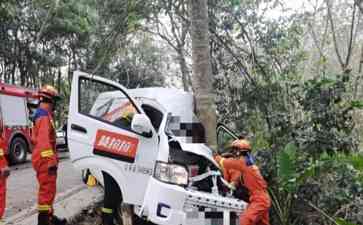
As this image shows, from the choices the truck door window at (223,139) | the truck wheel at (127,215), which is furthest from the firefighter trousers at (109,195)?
the truck door window at (223,139)

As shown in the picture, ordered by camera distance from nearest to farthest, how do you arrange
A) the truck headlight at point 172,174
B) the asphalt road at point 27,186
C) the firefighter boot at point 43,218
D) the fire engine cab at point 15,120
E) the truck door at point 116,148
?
1. the truck headlight at point 172,174
2. the truck door at point 116,148
3. the firefighter boot at point 43,218
4. the asphalt road at point 27,186
5. the fire engine cab at point 15,120

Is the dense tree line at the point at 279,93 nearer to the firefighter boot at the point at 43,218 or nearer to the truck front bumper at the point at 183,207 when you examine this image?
the truck front bumper at the point at 183,207

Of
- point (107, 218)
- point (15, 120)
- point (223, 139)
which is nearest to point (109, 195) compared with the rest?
point (107, 218)

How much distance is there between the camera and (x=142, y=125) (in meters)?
4.98

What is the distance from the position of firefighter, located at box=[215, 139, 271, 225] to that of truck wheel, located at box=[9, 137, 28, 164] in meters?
10.7

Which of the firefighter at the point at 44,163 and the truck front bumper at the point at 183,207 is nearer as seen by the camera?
the truck front bumper at the point at 183,207

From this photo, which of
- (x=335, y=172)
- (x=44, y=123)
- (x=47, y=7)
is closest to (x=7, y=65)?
(x=47, y=7)

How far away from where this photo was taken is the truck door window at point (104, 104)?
17.8 feet

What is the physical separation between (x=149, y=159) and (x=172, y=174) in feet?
2.07

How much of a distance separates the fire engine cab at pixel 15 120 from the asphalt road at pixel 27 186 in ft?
1.93

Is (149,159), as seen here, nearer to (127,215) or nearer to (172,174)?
(172,174)

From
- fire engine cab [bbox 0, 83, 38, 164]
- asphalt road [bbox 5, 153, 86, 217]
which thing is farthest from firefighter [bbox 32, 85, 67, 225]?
fire engine cab [bbox 0, 83, 38, 164]

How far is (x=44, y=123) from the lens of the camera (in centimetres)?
541

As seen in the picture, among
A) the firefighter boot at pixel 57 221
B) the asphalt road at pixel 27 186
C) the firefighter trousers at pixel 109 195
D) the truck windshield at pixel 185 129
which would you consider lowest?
the asphalt road at pixel 27 186
